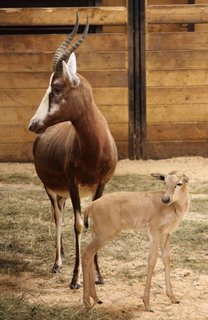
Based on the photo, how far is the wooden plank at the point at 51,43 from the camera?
1094 cm

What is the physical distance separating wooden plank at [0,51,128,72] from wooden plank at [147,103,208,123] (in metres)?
0.85

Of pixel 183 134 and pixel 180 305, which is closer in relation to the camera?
pixel 180 305

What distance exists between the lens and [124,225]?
5199 mm

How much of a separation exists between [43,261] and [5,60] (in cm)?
516

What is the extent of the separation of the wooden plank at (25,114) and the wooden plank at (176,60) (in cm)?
82

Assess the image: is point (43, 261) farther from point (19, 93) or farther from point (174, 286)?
point (19, 93)

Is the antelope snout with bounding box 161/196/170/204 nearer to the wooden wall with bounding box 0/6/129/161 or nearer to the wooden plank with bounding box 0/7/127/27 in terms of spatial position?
the wooden wall with bounding box 0/6/129/161

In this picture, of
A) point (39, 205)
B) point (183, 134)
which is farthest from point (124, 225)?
point (183, 134)

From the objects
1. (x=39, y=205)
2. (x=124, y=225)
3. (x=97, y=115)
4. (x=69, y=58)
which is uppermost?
(x=69, y=58)

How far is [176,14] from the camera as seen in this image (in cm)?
1103

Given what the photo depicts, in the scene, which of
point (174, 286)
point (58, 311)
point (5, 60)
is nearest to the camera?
point (58, 311)

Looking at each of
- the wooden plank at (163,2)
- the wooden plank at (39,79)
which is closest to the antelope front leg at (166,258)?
the wooden plank at (39,79)

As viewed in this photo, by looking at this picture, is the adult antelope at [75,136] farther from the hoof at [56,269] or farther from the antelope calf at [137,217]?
the antelope calf at [137,217]

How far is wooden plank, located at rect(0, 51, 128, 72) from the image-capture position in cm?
1096
